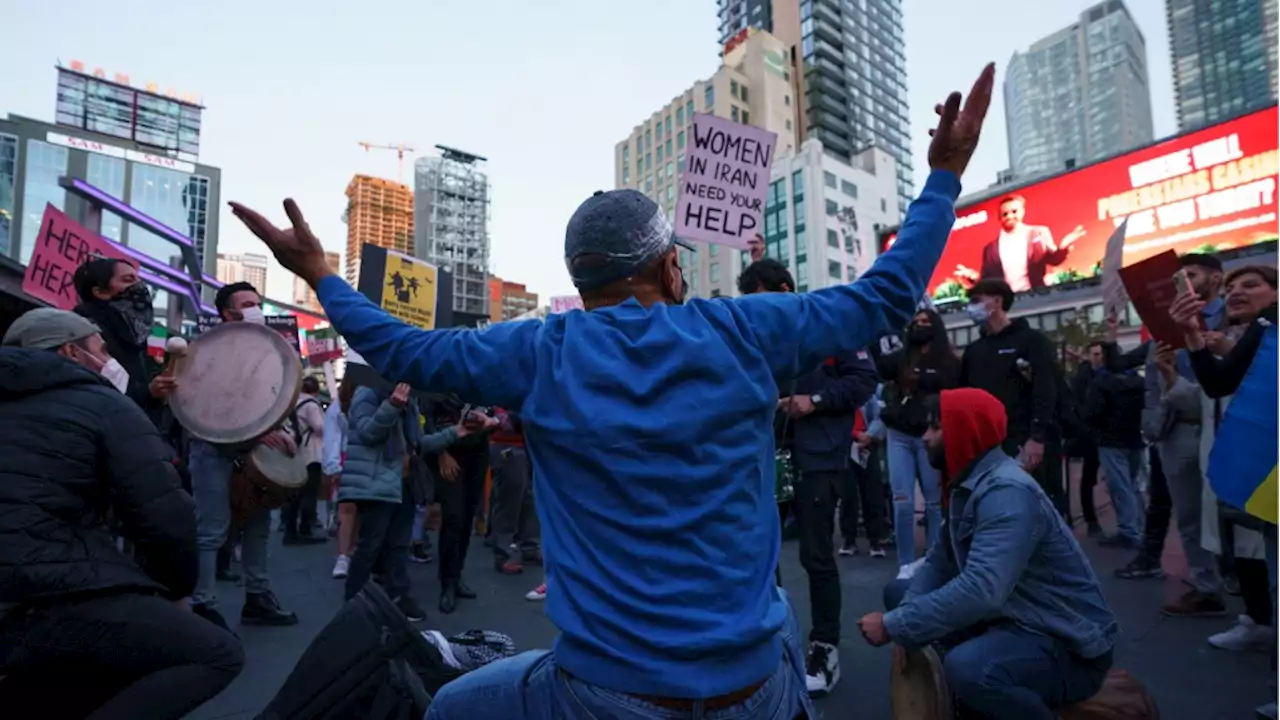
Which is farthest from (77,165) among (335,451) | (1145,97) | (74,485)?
(1145,97)

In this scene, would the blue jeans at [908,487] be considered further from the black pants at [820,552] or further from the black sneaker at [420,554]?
the black sneaker at [420,554]

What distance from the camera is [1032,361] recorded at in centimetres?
476

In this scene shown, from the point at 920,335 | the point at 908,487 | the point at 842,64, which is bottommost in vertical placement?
the point at 908,487

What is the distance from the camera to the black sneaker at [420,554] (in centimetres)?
764

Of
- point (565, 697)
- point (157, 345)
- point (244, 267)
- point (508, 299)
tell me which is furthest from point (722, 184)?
point (244, 267)

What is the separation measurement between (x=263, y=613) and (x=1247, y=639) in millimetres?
5823

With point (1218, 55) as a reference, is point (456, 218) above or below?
below

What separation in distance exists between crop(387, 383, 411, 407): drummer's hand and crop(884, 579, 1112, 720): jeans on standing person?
3372 mm

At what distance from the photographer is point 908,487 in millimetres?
5211

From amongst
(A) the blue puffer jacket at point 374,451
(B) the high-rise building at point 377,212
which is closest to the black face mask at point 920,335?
(A) the blue puffer jacket at point 374,451

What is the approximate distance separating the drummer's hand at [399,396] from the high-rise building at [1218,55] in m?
135

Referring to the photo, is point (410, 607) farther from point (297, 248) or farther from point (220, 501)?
point (297, 248)

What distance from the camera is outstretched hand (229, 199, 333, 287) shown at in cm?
151

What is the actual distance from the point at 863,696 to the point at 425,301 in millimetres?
3998
